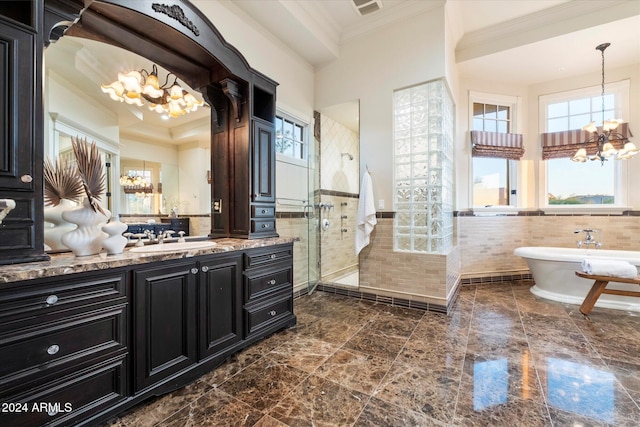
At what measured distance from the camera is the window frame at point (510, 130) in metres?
4.23

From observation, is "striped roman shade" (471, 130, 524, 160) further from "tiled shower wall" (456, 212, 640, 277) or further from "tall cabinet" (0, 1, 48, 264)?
"tall cabinet" (0, 1, 48, 264)

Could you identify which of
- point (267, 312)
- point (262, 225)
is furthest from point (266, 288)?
point (262, 225)

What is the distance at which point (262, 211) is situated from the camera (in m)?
2.50

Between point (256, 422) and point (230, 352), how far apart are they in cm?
66

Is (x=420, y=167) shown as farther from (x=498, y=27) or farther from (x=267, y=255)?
(x=498, y=27)

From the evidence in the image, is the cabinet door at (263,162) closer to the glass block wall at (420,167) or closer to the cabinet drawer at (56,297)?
the cabinet drawer at (56,297)

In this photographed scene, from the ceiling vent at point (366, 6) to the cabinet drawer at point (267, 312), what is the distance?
3.14m

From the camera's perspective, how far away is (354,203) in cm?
432

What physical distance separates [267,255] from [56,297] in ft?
4.34

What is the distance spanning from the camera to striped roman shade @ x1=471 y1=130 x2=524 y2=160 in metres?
4.15

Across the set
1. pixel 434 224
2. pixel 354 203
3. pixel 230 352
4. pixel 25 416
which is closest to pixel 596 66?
pixel 434 224

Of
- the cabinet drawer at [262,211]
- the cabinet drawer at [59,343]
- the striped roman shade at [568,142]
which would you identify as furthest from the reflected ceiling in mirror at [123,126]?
the striped roman shade at [568,142]

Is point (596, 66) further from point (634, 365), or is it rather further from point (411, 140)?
point (634, 365)

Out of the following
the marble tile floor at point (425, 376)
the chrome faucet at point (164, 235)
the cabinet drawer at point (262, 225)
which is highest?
the cabinet drawer at point (262, 225)
